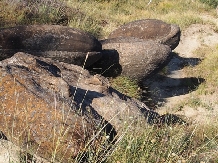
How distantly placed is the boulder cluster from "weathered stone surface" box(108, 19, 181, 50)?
107 inches

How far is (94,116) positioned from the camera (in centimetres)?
348

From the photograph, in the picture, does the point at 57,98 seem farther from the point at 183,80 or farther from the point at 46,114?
the point at 183,80

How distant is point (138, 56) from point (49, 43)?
2088 millimetres

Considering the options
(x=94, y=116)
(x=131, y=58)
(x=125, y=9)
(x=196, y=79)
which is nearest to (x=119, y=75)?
(x=131, y=58)

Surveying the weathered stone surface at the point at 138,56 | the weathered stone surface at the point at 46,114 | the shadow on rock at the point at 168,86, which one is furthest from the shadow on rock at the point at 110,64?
the weathered stone surface at the point at 46,114

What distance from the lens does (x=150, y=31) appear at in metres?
9.96

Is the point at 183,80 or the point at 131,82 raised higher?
the point at 131,82

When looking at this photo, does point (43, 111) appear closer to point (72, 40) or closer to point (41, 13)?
point (72, 40)

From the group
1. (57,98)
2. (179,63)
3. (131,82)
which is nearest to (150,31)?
(179,63)

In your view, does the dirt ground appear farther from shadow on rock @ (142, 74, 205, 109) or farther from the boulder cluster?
the boulder cluster

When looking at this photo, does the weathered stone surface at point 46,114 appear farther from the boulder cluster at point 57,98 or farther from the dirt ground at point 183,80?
the dirt ground at point 183,80

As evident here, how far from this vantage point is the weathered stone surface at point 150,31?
32.2ft

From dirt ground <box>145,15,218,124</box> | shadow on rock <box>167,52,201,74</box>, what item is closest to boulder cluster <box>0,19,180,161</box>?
dirt ground <box>145,15,218,124</box>

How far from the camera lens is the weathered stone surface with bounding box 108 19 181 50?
981cm
